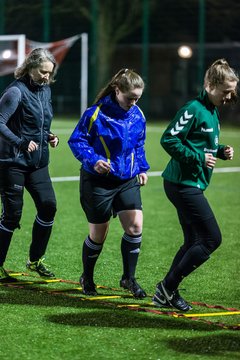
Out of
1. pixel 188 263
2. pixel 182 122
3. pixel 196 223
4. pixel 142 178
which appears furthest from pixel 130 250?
pixel 182 122

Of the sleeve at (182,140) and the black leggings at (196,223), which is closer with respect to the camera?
the sleeve at (182,140)

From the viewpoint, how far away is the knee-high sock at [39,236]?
8273 millimetres

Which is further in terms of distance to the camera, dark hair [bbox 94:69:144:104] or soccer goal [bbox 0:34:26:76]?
soccer goal [bbox 0:34:26:76]

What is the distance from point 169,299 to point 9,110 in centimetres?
202

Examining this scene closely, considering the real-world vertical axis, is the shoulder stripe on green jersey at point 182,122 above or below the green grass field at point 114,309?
above

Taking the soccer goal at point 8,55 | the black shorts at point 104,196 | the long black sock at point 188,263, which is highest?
the black shorts at point 104,196

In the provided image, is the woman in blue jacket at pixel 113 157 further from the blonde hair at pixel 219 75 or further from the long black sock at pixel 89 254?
the blonde hair at pixel 219 75

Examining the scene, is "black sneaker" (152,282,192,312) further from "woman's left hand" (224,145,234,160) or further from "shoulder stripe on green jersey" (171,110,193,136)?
"shoulder stripe on green jersey" (171,110,193,136)

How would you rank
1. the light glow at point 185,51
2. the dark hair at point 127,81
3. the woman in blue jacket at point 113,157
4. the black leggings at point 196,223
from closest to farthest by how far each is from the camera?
the black leggings at point 196,223 → the dark hair at point 127,81 → the woman in blue jacket at point 113,157 → the light glow at point 185,51

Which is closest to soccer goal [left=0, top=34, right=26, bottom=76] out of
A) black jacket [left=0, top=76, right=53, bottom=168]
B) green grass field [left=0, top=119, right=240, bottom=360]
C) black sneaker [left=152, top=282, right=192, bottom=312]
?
green grass field [left=0, top=119, right=240, bottom=360]

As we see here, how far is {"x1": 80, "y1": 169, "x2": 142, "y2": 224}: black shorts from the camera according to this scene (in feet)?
24.2

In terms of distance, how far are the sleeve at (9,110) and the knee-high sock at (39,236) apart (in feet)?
3.10

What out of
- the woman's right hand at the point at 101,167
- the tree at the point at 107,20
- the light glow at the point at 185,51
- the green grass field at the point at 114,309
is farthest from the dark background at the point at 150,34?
the woman's right hand at the point at 101,167

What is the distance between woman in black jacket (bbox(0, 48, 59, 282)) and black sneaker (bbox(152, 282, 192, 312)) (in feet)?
4.86
